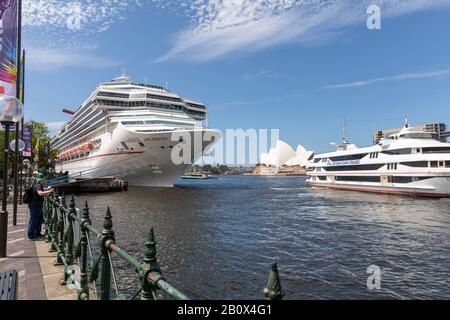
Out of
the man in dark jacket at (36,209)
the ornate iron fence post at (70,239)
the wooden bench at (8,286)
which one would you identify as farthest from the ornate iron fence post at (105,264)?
the man in dark jacket at (36,209)

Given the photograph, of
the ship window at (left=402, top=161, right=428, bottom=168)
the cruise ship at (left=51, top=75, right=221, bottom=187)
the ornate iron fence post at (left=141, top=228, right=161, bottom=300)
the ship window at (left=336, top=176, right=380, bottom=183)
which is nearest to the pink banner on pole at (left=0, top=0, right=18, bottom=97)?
the ornate iron fence post at (left=141, top=228, right=161, bottom=300)

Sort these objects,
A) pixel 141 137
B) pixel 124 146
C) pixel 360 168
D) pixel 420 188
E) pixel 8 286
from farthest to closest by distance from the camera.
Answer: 1. pixel 360 168
2. pixel 124 146
3. pixel 141 137
4. pixel 420 188
5. pixel 8 286

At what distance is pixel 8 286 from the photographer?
15.1 ft

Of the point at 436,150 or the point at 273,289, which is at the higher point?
the point at 436,150

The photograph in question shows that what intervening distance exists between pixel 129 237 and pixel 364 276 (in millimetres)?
10414

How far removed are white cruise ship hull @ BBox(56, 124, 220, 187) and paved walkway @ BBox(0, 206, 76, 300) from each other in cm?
3323

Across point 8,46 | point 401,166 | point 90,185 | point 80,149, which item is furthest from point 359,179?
point 8,46

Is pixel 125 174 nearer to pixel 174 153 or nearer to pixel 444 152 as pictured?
pixel 174 153

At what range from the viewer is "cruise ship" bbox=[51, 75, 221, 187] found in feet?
141

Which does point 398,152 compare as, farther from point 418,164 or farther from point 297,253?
point 297,253

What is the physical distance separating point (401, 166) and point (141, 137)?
33.9 metres

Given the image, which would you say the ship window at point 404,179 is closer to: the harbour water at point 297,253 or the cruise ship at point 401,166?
the cruise ship at point 401,166

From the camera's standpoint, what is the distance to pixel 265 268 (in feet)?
35.9
